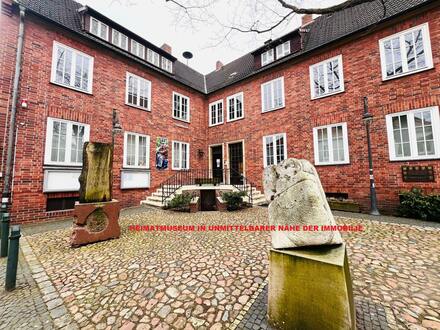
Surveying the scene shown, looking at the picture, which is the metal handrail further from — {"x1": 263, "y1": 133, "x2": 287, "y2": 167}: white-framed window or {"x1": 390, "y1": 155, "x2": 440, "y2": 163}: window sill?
{"x1": 390, "y1": 155, "x2": 440, "y2": 163}: window sill

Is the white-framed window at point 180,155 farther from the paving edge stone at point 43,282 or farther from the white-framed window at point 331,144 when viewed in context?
the paving edge stone at point 43,282

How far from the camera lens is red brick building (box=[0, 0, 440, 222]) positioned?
655cm

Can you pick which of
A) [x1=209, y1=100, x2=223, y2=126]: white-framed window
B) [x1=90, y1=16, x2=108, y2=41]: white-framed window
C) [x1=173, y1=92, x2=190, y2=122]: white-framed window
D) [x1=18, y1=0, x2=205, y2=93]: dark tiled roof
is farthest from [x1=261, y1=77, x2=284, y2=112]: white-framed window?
[x1=90, y1=16, x2=108, y2=41]: white-framed window

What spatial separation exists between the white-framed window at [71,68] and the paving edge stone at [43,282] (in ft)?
20.5

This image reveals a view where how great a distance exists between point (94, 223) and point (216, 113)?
34.6ft

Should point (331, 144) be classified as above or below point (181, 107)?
below

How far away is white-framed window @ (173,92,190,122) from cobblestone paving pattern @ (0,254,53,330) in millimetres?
10247

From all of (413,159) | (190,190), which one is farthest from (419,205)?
(190,190)

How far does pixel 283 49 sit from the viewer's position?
34.6 feet

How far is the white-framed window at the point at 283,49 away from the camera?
10.4 metres

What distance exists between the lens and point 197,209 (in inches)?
323

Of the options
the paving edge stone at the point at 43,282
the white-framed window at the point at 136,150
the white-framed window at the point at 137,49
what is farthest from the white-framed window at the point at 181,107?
the paving edge stone at the point at 43,282

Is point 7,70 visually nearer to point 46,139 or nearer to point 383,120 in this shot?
point 46,139

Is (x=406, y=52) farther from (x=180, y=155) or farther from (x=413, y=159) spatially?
(x=180, y=155)
